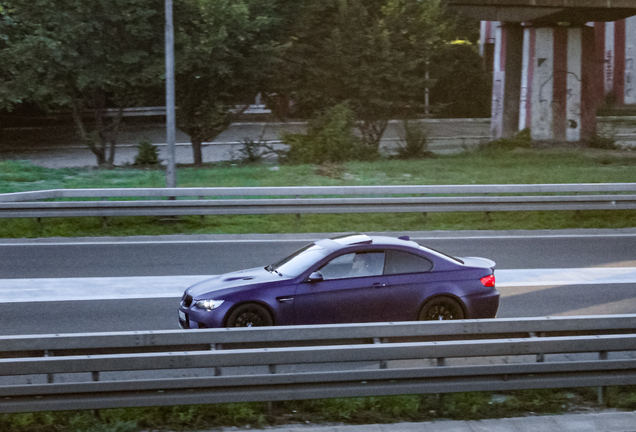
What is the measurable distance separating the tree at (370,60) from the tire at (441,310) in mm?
15385

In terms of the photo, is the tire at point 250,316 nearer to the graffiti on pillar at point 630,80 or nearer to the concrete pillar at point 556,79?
the concrete pillar at point 556,79

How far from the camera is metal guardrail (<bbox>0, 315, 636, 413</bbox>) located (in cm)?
561

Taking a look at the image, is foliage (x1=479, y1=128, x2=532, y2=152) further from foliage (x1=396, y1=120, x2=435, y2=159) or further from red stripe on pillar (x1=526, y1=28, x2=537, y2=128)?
foliage (x1=396, y1=120, x2=435, y2=159)

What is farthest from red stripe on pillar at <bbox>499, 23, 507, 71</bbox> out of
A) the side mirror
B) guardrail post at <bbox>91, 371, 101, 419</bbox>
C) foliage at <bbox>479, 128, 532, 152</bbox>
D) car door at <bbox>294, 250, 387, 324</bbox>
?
guardrail post at <bbox>91, 371, 101, 419</bbox>

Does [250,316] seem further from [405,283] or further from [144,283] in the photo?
[144,283]

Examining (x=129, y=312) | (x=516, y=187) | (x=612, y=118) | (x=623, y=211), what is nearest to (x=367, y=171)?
(x=516, y=187)

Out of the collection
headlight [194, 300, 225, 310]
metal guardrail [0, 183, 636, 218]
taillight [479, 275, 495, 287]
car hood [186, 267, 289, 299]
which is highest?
metal guardrail [0, 183, 636, 218]

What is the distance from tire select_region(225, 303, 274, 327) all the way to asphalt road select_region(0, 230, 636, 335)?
1417 mm

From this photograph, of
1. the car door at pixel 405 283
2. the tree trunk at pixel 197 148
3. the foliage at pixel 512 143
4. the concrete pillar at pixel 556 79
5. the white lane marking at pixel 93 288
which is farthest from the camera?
the concrete pillar at pixel 556 79

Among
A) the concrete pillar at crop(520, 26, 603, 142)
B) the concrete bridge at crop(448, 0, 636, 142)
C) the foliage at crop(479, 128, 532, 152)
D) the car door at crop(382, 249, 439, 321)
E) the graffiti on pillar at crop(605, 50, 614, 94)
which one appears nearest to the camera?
the car door at crop(382, 249, 439, 321)

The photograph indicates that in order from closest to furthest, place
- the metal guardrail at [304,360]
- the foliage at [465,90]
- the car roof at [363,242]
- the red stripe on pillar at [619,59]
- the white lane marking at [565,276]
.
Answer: the metal guardrail at [304,360] < the car roof at [363,242] < the white lane marking at [565,276] < the red stripe on pillar at [619,59] < the foliage at [465,90]

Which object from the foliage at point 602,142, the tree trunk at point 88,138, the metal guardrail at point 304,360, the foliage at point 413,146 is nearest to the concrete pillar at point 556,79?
the foliage at point 602,142

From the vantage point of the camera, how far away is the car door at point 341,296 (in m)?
7.88

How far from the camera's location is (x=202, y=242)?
13781mm
